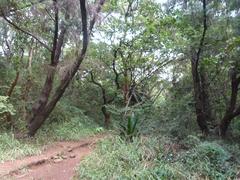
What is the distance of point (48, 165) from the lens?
21.1 ft

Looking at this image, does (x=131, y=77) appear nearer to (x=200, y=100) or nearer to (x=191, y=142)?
(x=200, y=100)

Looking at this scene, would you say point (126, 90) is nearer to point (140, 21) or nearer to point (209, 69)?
point (140, 21)

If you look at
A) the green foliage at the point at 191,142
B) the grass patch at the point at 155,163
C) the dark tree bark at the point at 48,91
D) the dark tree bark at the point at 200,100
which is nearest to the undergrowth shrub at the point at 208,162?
the grass patch at the point at 155,163

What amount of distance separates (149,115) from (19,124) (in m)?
5.11

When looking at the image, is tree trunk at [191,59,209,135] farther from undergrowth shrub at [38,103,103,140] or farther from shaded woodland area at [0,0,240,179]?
undergrowth shrub at [38,103,103,140]

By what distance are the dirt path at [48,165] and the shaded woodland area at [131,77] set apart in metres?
0.32

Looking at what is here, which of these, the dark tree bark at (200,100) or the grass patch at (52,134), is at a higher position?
the dark tree bark at (200,100)

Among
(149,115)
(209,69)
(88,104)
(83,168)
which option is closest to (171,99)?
(149,115)

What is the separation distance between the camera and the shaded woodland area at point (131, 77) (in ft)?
20.5

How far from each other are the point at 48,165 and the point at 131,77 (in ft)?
21.1

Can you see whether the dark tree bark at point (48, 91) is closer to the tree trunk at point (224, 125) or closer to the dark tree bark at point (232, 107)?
the dark tree bark at point (232, 107)

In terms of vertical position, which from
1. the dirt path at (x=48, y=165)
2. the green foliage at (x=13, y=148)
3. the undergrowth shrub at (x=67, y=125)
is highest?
the undergrowth shrub at (x=67, y=125)

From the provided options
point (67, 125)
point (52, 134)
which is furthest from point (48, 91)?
point (67, 125)

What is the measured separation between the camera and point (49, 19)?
862cm
